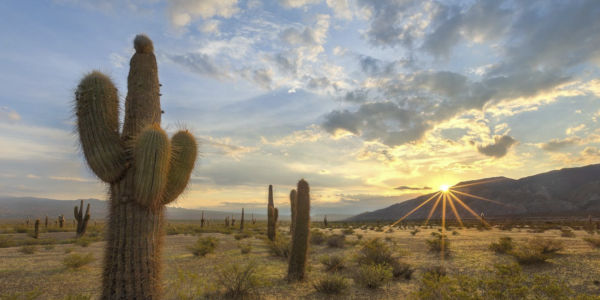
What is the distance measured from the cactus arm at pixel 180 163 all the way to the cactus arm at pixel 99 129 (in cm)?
80

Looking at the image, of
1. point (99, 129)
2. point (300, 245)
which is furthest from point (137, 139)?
point (300, 245)

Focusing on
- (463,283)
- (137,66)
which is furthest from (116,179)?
(463,283)

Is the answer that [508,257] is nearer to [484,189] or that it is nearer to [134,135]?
[134,135]

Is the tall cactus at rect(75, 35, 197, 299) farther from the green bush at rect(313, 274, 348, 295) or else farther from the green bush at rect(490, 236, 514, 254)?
the green bush at rect(490, 236, 514, 254)

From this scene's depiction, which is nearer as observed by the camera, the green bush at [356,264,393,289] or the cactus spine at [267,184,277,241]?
the green bush at [356,264,393,289]

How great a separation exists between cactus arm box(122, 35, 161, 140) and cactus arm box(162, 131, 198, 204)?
1.94ft

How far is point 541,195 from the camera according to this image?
93188 millimetres

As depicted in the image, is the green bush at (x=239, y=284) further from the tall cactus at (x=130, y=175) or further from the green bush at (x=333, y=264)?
the green bush at (x=333, y=264)

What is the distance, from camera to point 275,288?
29.1ft

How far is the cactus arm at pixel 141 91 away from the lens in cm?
559

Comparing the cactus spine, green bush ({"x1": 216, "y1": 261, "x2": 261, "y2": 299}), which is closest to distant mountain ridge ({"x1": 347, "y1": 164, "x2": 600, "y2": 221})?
the cactus spine

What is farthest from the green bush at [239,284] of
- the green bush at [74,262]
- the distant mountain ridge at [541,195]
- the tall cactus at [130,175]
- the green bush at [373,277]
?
the distant mountain ridge at [541,195]

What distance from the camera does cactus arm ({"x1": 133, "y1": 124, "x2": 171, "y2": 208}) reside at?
4945 mm

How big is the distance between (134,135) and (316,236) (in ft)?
57.9
